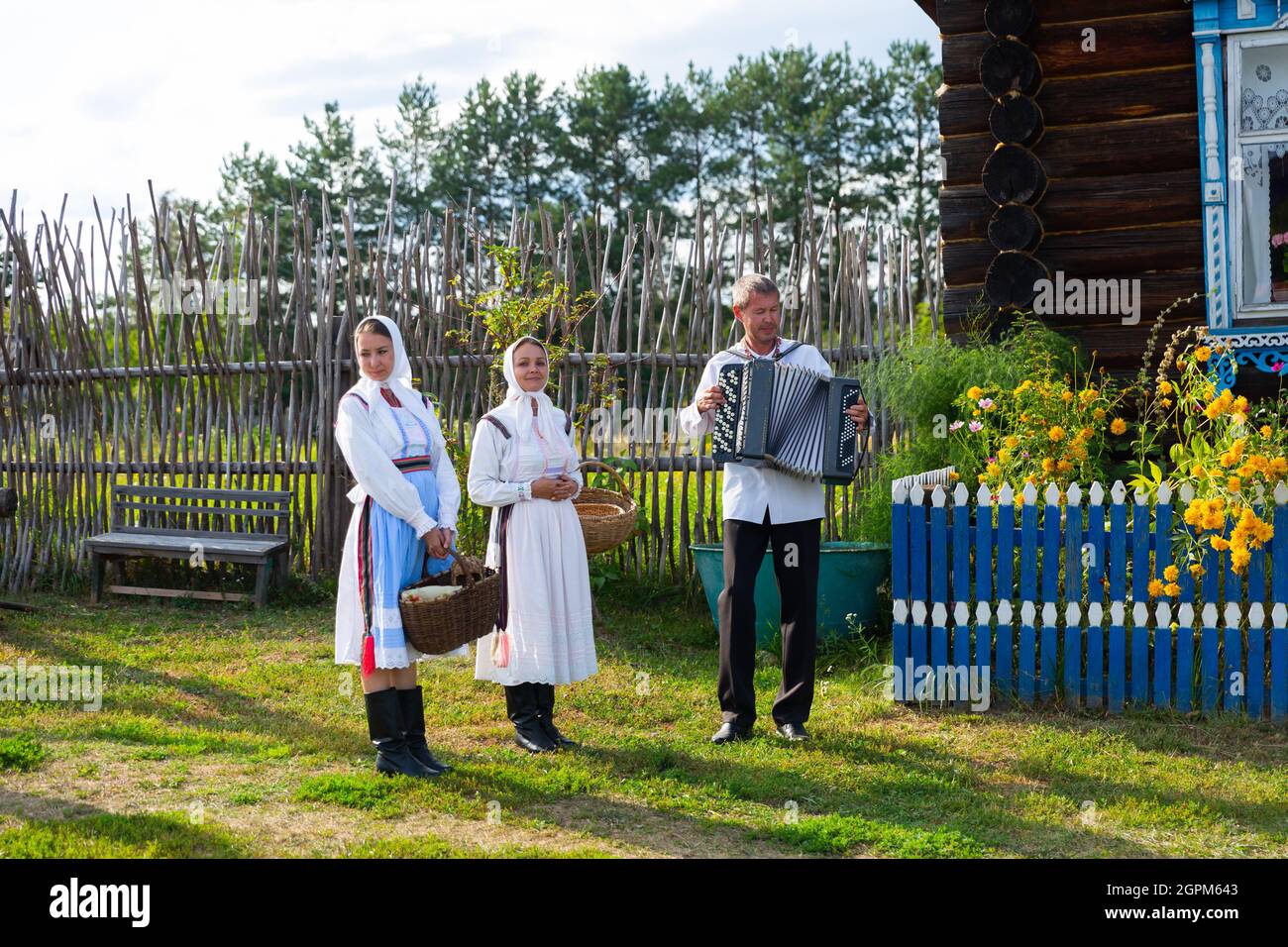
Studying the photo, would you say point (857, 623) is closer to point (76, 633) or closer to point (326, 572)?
point (326, 572)

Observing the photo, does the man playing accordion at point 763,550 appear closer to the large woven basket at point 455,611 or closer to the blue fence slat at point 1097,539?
the large woven basket at point 455,611

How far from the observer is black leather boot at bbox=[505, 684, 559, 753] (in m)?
5.17

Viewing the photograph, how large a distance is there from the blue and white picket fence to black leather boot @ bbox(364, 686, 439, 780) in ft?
7.54

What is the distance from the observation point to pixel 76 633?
24.9 feet

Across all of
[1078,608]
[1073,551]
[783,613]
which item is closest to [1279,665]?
[1078,608]

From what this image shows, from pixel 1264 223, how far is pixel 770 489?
3576mm

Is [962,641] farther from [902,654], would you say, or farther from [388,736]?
[388,736]

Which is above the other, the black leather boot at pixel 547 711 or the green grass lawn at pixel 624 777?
the black leather boot at pixel 547 711

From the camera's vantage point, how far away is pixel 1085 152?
708 centimetres

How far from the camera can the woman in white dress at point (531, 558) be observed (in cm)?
513

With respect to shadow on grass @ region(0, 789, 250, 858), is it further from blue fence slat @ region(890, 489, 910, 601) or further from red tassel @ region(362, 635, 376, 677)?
blue fence slat @ region(890, 489, 910, 601)

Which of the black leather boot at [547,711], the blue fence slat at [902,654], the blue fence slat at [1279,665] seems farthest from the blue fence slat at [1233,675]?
the black leather boot at [547,711]

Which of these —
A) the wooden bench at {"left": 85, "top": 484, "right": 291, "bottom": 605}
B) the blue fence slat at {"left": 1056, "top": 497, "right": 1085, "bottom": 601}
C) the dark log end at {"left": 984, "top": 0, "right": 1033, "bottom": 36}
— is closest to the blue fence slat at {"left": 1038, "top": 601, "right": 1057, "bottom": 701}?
the blue fence slat at {"left": 1056, "top": 497, "right": 1085, "bottom": 601}

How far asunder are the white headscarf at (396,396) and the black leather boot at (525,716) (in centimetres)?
109
